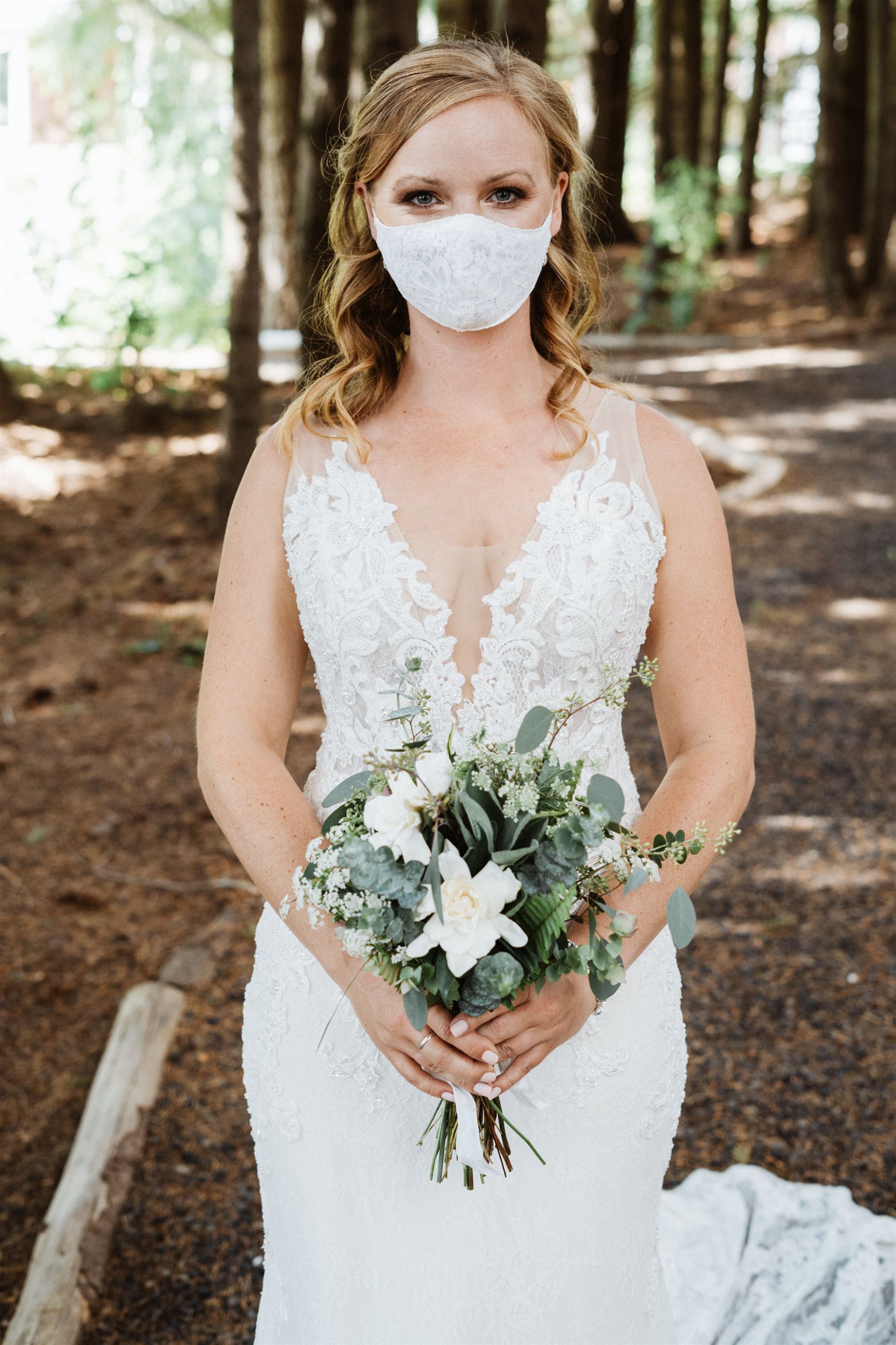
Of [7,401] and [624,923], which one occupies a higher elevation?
[624,923]

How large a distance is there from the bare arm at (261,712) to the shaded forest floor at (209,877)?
1645 millimetres

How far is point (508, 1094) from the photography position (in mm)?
2305

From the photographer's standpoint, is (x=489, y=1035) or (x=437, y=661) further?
(x=437, y=661)

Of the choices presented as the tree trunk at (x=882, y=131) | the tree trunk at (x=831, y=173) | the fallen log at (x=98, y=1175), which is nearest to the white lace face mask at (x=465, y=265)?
the fallen log at (x=98, y=1175)

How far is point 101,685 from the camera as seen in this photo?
7500 mm

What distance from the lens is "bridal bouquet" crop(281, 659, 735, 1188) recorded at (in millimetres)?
1708

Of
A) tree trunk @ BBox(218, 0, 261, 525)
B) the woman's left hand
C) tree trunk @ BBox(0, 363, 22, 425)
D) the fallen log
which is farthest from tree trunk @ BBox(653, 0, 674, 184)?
the woman's left hand

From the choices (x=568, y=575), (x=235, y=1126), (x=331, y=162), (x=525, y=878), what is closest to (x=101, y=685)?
(x=235, y=1126)

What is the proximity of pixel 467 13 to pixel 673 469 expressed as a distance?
1380 cm

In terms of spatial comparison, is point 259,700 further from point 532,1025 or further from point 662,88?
point 662,88

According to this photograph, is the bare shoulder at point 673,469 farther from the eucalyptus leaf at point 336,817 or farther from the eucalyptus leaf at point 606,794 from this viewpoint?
the eucalyptus leaf at point 336,817

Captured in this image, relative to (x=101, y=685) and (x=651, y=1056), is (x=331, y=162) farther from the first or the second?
(x=101, y=685)

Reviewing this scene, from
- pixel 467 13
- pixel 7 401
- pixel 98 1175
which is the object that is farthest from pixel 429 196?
pixel 467 13

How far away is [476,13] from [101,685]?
974 cm
